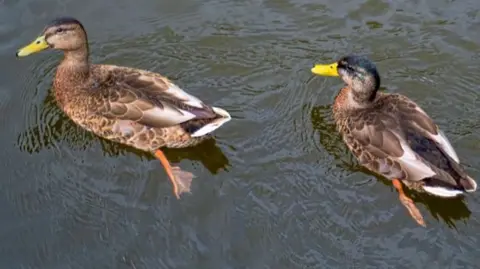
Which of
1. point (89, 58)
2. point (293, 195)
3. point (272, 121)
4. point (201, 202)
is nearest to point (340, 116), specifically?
point (272, 121)

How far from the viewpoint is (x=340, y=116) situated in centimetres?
755

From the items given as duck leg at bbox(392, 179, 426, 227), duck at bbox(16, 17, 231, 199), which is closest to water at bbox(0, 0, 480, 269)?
duck leg at bbox(392, 179, 426, 227)

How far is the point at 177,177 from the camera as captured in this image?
7027 millimetres

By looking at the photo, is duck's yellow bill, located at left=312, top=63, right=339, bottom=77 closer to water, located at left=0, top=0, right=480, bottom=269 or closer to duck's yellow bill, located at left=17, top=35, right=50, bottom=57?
water, located at left=0, top=0, right=480, bottom=269

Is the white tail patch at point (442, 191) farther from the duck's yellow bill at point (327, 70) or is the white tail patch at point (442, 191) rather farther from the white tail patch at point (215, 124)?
the white tail patch at point (215, 124)

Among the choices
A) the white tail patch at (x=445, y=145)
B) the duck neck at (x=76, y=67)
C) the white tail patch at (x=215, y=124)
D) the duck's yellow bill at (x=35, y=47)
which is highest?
the duck's yellow bill at (x=35, y=47)

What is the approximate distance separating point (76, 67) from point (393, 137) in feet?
10.3

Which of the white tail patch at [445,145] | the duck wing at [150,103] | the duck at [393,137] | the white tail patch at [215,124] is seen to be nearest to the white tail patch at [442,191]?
the duck at [393,137]

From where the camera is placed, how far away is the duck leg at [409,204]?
263 inches

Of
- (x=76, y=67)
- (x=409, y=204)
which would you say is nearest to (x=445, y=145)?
(x=409, y=204)

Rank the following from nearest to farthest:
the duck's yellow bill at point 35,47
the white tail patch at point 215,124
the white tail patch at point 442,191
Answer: the white tail patch at point 442,191 → the white tail patch at point 215,124 → the duck's yellow bill at point 35,47

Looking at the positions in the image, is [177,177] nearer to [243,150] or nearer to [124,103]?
[243,150]

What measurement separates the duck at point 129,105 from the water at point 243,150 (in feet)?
0.52

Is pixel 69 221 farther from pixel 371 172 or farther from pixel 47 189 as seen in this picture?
pixel 371 172
